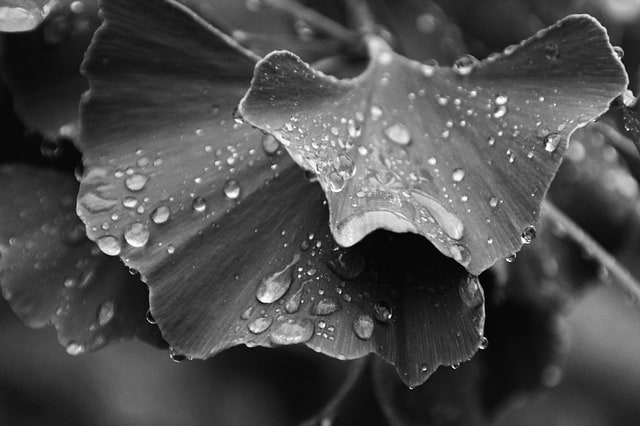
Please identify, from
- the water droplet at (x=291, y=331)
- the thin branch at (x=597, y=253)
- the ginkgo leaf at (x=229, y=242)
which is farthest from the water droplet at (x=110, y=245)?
the thin branch at (x=597, y=253)

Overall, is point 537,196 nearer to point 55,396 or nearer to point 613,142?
point 613,142

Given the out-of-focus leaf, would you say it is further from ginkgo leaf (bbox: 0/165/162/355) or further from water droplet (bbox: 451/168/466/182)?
water droplet (bbox: 451/168/466/182)

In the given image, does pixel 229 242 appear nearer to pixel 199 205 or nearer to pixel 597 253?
pixel 199 205

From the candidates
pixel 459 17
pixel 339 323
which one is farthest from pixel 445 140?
pixel 459 17

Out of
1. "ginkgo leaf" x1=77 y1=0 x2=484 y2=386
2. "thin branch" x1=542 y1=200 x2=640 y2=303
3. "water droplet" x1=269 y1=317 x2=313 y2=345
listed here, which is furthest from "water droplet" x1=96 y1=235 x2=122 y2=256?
"thin branch" x1=542 y1=200 x2=640 y2=303

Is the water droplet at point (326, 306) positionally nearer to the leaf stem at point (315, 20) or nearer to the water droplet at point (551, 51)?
the water droplet at point (551, 51)

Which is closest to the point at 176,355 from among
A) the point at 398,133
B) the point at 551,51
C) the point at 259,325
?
the point at 259,325
